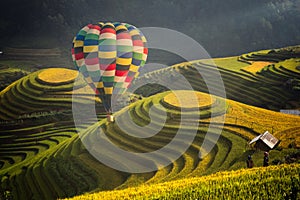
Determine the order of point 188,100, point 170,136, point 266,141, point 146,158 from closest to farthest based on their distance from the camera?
1. point 266,141
2. point 146,158
3. point 170,136
4. point 188,100

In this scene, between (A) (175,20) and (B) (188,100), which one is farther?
(A) (175,20)

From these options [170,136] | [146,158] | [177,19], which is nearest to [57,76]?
[170,136]

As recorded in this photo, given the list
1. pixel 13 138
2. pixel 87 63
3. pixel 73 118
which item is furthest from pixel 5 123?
Result: pixel 87 63

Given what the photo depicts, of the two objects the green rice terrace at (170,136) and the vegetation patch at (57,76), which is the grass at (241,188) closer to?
the green rice terrace at (170,136)

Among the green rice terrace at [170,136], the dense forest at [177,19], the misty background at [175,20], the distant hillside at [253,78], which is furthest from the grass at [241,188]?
the dense forest at [177,19]

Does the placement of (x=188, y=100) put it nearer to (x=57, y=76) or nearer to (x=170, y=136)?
(x=170, y=136)

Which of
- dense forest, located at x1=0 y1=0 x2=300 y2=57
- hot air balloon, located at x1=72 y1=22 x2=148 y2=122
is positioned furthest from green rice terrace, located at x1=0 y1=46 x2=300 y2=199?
dense forest, located at x1=0 y1=0 x2=300 y2=57

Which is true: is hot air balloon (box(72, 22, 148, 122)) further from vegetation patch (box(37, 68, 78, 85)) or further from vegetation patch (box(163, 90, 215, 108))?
vegetation patch (box(37, 68, 78, 85))

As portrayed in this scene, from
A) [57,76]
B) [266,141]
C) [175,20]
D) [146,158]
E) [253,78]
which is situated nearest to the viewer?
[266,141]
